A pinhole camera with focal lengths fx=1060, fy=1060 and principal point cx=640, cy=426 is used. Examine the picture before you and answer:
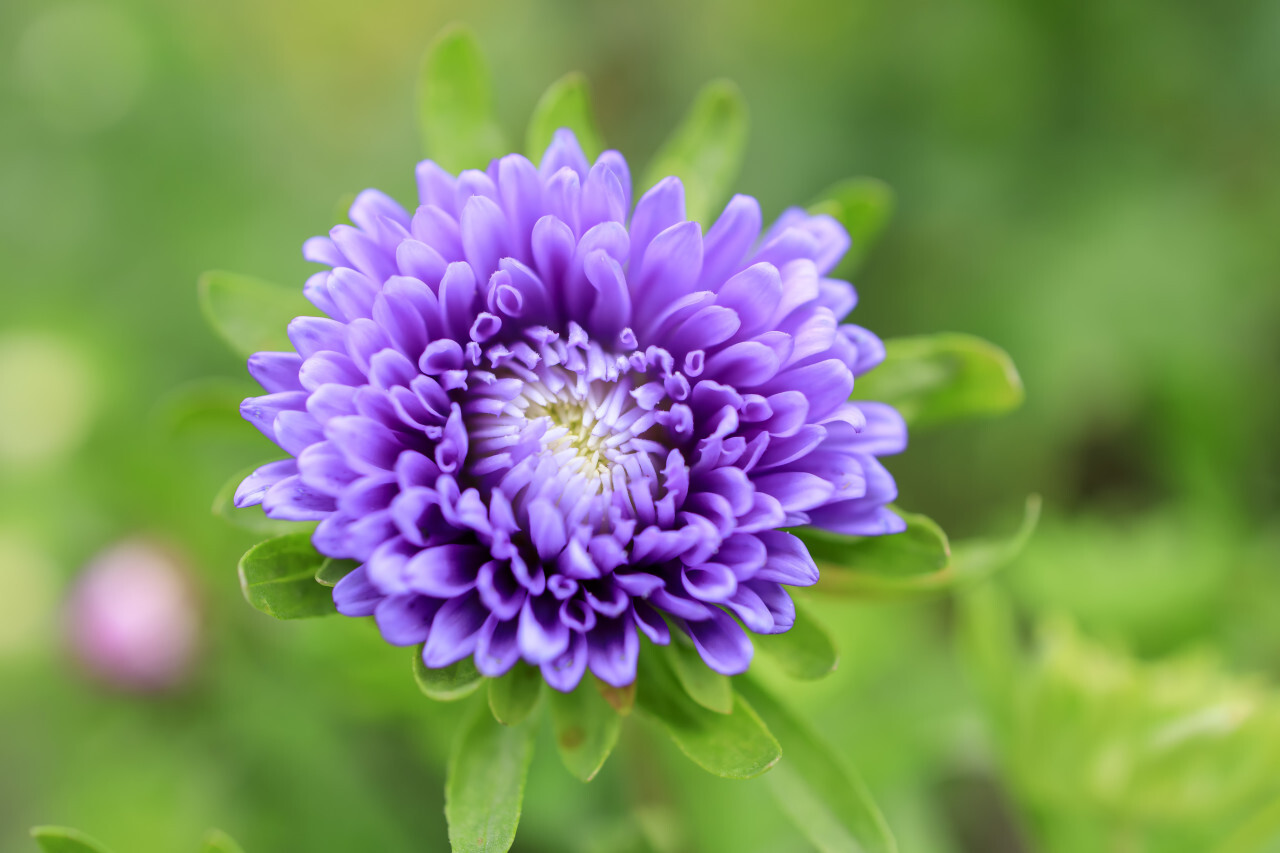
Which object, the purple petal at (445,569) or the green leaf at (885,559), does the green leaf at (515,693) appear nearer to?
the purple petal at (445,569)

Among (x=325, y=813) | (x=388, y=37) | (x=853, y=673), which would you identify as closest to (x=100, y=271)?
(x=388, y=37)

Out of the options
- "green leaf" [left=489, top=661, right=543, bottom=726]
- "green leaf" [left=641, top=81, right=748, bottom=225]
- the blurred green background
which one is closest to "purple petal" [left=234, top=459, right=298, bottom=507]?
"green leaf" [left=489, top=661, right=543, bottom=726]

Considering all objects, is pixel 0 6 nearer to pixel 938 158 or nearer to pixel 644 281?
pixel 938 158

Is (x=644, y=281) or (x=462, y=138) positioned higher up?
(x=462, y=138)

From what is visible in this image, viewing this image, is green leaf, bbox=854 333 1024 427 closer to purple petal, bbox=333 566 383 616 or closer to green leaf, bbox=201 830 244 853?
purple petal, bbox=333 566 383 616

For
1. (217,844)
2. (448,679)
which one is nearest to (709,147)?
(448,679)

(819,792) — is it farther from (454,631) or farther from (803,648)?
(454,631)
